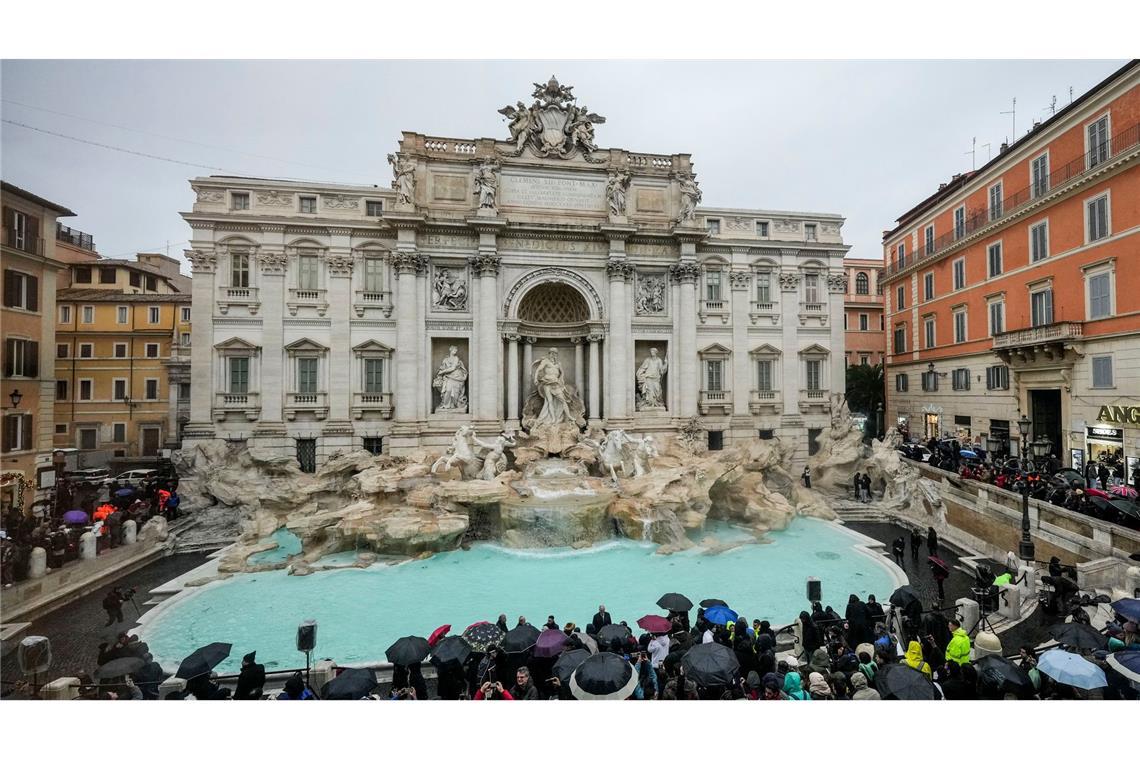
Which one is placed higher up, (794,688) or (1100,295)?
(1100,295)

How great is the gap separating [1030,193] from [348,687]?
27.2 m

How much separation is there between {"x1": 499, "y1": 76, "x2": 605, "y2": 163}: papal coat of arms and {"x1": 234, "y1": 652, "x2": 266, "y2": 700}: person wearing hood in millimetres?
20209

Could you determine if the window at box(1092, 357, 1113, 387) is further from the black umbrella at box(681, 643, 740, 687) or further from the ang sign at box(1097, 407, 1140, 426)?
the black umbrella at box(681, 643, 740, 687)

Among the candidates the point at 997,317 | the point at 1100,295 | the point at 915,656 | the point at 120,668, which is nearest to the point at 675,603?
the point at 915,656

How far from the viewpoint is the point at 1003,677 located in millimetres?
5629

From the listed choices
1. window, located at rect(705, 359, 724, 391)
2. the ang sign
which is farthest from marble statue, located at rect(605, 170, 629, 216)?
the ang sign

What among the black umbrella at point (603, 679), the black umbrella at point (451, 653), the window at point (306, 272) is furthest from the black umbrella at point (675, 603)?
the window at point (306, 272)

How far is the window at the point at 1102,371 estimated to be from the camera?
1597 cm

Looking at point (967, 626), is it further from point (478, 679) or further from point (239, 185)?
point (239, 185)

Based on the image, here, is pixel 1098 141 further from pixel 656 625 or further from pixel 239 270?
pixel 239 270

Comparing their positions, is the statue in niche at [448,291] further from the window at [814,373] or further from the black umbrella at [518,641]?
the window at [814,373]

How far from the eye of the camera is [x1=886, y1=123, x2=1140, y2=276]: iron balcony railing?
594 inches

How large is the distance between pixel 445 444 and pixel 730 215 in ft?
57.1

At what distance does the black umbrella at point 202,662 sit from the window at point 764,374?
22.2 meters
